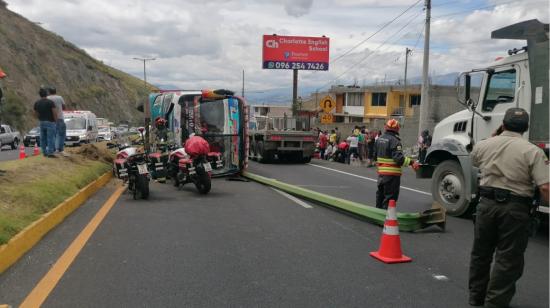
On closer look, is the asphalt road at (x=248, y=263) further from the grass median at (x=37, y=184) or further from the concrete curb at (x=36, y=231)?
the grass median at (x=37, y=184)

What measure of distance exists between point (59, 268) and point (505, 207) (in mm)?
4356

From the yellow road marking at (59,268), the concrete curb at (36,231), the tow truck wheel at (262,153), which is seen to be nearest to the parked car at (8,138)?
the tow truck wheel at (262,153)

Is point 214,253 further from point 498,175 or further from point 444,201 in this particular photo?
point 444,201

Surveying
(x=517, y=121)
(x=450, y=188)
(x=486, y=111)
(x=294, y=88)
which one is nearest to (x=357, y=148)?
(x=450, y=188)

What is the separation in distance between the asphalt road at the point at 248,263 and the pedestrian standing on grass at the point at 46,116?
3905 mm

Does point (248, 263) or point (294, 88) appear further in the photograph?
point (294, 88)

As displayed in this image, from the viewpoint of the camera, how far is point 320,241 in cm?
671

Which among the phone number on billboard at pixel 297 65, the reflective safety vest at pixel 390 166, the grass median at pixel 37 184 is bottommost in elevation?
the grass median at pixel 37 184

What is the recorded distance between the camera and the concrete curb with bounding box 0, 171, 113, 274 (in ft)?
17.3

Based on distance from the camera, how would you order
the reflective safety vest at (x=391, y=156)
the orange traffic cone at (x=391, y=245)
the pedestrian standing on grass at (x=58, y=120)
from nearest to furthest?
the orange traffic cone at (x=391, y=245) < the reflective safety vest at (x=391, y=156) < the pedestrian standing on grass at (x=58, y=120)

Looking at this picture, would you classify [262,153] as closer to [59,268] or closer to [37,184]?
[37,184]

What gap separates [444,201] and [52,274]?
258 inches

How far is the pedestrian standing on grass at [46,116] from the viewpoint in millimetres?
11727

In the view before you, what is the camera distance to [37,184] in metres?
8.45
